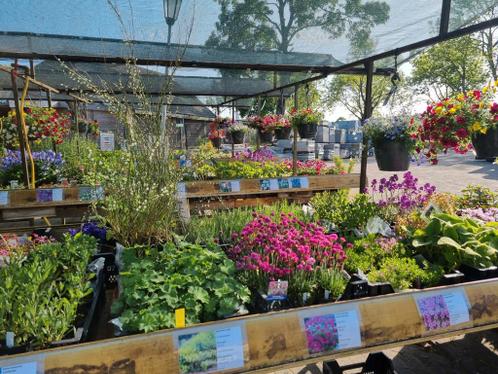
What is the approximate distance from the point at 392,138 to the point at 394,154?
0.42ft

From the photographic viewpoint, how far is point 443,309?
4.66ft

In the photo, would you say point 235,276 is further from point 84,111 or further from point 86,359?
point 84,111

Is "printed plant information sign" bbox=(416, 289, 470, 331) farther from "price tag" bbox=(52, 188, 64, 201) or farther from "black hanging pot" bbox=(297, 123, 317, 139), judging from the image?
"price tag" bbox=(52, 188, 64, 201)

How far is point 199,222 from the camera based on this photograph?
2363mm

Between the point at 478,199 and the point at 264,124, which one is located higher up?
the point at 264,124

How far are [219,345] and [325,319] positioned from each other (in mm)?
399

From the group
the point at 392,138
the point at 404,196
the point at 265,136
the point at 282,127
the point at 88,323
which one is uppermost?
the point at 282,127

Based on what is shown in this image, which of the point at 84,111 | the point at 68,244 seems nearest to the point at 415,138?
the point at 68,244

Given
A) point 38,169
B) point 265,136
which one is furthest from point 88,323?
point 265,136

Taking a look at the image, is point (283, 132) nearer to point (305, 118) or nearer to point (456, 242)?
point (305, 118)

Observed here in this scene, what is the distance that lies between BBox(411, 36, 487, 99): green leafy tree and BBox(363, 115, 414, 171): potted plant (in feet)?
77.0

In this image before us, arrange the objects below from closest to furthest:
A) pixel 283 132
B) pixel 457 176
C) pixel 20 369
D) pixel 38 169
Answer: pixel 20 369 < pixel 38 169 < pixel 283 132 < pixel 457 176

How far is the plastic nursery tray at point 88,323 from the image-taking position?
1.21m

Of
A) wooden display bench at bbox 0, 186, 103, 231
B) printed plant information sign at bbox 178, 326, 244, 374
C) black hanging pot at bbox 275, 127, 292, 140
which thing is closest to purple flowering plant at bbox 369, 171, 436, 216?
printed plant information sign at bbox 178, 326, 244, 374
